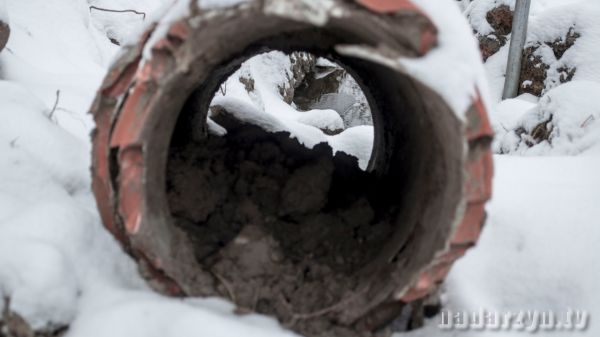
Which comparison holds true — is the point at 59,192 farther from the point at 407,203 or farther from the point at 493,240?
the point at 493,240

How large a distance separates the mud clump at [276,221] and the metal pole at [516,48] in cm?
445

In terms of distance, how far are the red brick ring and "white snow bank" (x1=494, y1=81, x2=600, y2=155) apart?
5.24 ft

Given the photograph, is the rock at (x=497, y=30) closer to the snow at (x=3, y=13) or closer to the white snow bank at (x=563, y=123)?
the white snow bank at (x=563, y=123)

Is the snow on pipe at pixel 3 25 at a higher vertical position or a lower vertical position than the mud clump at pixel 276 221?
higher

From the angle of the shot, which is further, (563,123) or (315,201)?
(563,123)

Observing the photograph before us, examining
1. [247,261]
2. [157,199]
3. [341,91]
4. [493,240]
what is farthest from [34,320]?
[341,91]

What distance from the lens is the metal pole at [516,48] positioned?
5.96m

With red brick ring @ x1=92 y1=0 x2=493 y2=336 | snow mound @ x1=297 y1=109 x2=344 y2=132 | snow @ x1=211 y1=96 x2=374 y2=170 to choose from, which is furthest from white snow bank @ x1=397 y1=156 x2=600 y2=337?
snow mound @ x1=297 y1=109 x2=344 y2=132

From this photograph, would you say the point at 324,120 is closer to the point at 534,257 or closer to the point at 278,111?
the point at 278,111

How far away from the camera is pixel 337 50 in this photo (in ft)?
4.36

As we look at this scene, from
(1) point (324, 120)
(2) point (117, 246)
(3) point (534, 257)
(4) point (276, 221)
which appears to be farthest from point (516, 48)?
(2) point (117, 246)

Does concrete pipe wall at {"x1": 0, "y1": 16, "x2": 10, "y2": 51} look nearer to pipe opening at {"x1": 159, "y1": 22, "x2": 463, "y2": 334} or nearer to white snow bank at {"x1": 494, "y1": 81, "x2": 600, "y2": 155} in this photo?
pipe opening at {"x1": 159, "y1": 22, "x2": 463, "y2": 334}

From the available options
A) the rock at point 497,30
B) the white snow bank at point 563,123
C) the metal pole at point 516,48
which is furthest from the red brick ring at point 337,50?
the rock at point 497,30

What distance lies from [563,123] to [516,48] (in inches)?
123
